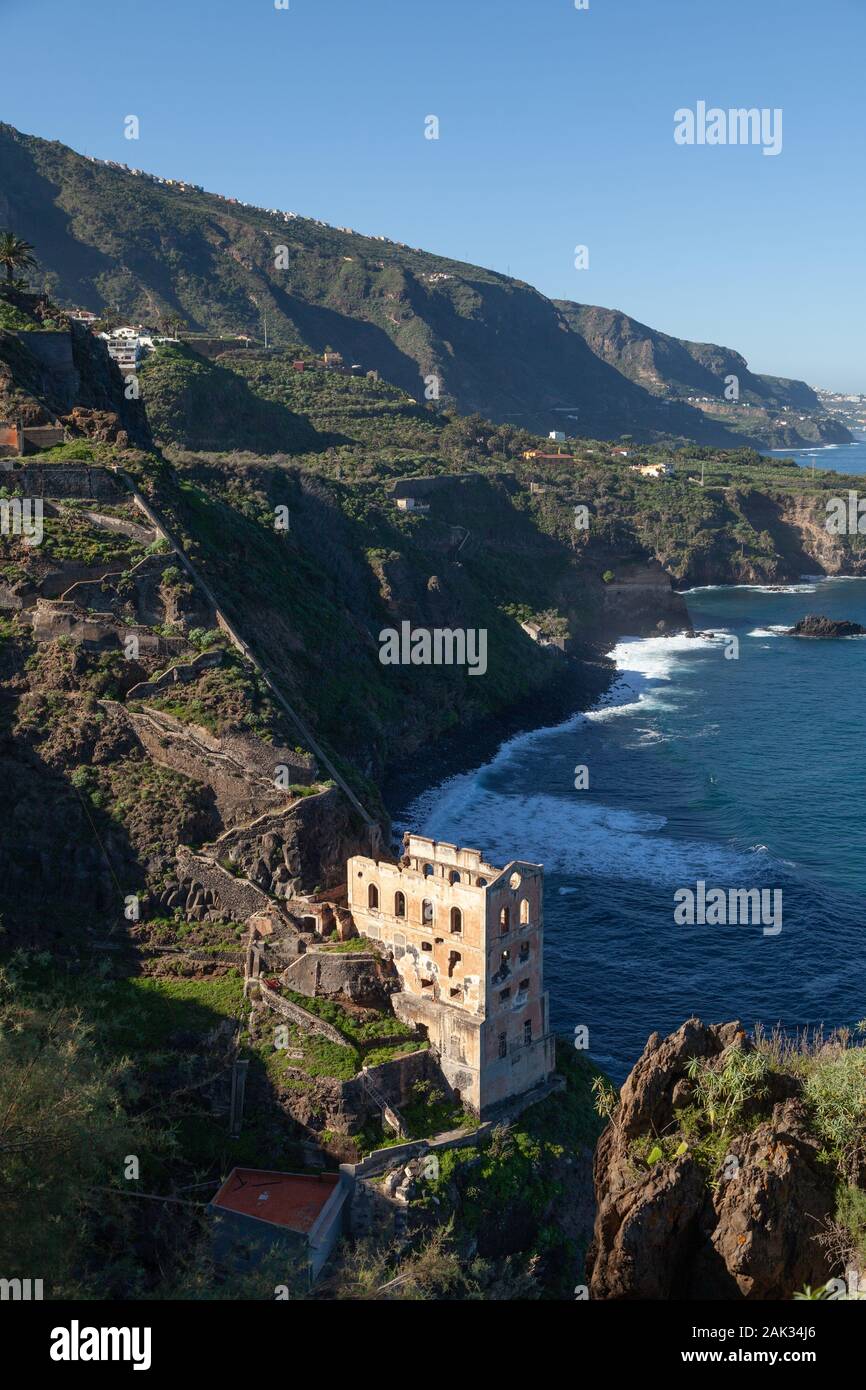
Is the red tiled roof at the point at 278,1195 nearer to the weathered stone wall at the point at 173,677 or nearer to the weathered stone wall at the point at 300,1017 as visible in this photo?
the weathered stone wall at the point at 300,1017

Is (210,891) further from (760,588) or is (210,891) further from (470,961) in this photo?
(760,588)

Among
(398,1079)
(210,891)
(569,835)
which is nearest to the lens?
(398,1079)

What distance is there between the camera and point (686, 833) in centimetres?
8306

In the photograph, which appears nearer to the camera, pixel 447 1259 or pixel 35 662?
pixel 447 1259

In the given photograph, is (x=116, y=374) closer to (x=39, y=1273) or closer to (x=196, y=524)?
(x=196, y=524)

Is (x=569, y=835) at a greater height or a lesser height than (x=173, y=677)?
lesser

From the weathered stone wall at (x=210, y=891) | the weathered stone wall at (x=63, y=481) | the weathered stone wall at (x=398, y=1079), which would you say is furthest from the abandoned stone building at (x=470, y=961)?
the weathered stone wall at (x=63, y=481)

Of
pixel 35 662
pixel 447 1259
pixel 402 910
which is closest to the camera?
pixel 447 1259

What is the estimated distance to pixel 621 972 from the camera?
66000 mm

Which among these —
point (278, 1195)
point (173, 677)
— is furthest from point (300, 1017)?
point (173, 677)

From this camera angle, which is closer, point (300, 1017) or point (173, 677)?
point (300, 1017)

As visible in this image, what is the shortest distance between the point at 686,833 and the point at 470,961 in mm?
37397
